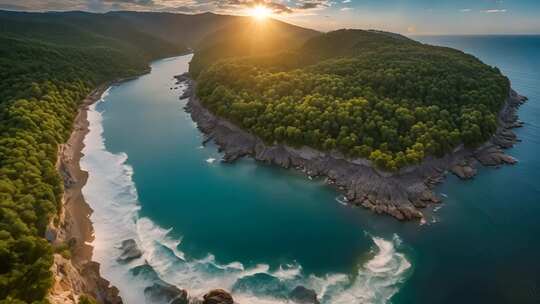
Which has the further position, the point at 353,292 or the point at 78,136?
the point at 78,136

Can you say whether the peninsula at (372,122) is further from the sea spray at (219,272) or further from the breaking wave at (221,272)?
the sea spray at (219,272)

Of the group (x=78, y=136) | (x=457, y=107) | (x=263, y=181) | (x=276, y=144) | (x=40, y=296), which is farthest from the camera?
(x=78, y=136)

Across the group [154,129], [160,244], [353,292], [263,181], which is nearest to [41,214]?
[160,244]

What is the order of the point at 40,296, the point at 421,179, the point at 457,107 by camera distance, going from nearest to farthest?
the point at 40,296
the point at 421,179
the point at 457,107

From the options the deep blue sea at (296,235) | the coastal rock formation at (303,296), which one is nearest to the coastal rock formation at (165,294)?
the deep blue sea at (296,235)

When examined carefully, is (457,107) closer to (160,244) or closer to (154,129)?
(160,244)

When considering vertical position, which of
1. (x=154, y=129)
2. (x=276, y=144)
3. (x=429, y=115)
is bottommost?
(x=154, y=129)

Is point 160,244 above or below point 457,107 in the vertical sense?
below
